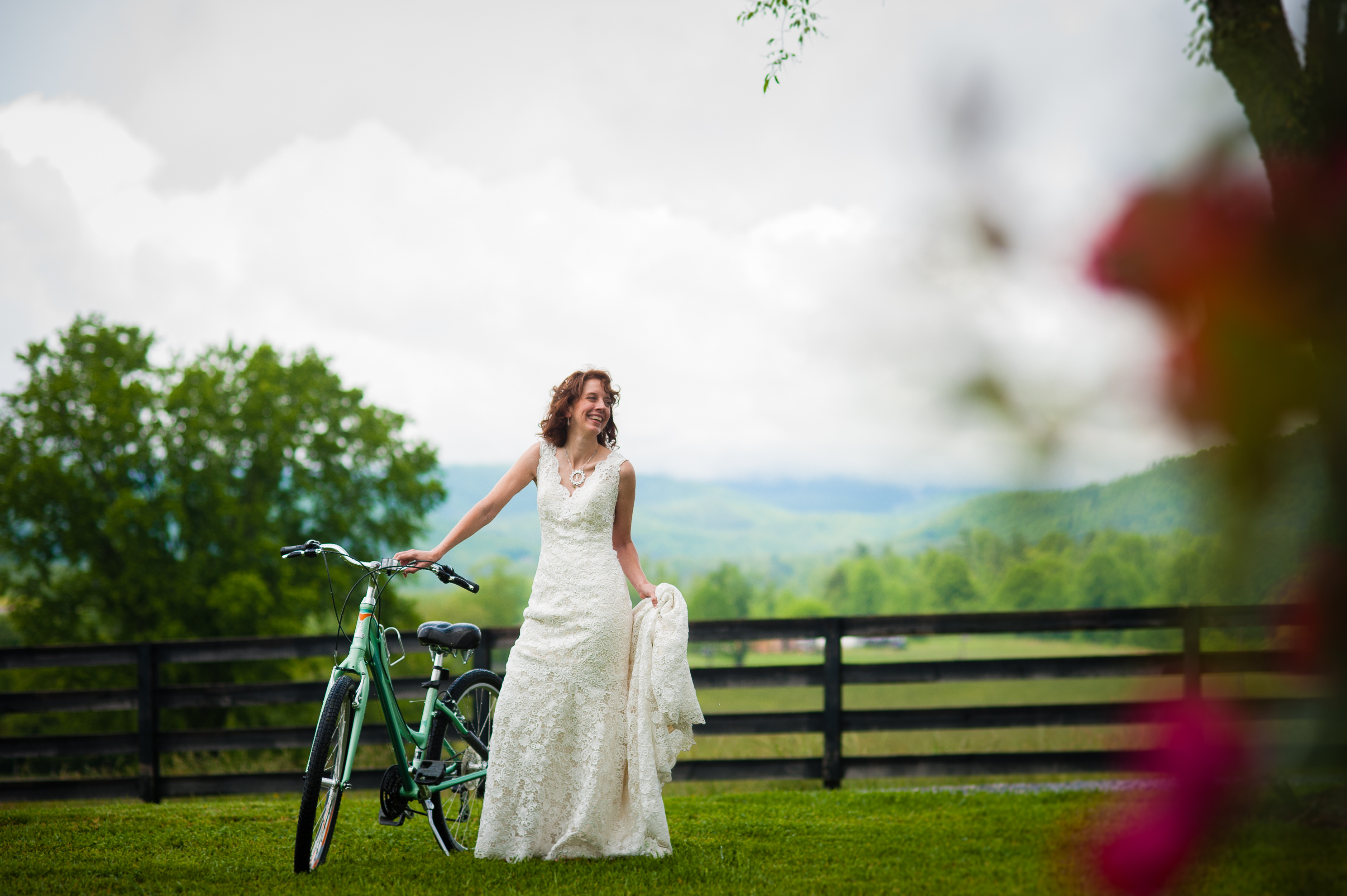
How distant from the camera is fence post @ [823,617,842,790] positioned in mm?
6051

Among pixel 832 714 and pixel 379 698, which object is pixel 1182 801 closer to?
pixel 379 698

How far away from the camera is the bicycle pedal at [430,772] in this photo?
4.00 metres

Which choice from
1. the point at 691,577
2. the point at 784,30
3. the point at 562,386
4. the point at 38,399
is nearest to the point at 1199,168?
the point at 784,30

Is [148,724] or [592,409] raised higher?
[592,409]

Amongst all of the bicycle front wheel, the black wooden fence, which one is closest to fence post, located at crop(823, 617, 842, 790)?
the black wooden fence

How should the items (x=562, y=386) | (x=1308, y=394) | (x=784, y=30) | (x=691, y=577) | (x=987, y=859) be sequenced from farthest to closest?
1. (x=691, y=577)
2. (x=562, y=386)
3. (x=987, y=859)
4. (x=784, y=30)
5. (x=1308, y=394)

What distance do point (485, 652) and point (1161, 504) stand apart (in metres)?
6.14

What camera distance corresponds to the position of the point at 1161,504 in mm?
450

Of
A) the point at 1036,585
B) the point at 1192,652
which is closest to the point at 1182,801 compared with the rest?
the point at 1192,652

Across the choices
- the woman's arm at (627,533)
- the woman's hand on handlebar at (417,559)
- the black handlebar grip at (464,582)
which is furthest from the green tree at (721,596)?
the woman's hand on handlebar at (417,559)

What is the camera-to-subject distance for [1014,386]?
20.3 inches

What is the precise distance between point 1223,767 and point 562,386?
12.4 feet

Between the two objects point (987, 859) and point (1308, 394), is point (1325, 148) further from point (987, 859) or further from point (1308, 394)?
point (987, 859)

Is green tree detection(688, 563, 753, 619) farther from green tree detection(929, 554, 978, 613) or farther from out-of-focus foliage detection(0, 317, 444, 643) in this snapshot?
green tree detection(929, 554, 978, 613)
